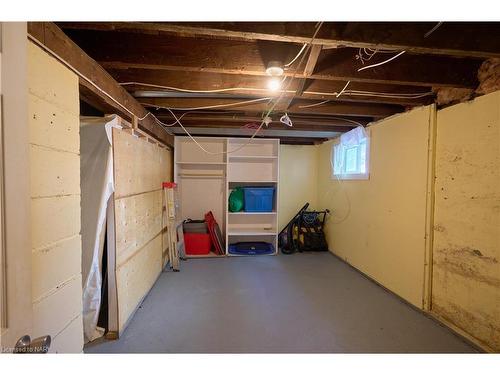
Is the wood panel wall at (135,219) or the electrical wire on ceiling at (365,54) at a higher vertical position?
the electrical wire on ceiling at (365,54)

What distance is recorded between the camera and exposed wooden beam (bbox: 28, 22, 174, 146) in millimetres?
968

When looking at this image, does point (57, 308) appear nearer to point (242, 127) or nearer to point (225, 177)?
point (242, 127)

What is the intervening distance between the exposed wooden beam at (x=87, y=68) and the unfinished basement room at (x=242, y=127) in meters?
0.01

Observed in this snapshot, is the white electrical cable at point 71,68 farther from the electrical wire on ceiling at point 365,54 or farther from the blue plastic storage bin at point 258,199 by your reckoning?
the blue plastic storage bin at point 258,199

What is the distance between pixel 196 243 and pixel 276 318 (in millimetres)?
2016

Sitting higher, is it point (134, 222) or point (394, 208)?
point (394, 208)

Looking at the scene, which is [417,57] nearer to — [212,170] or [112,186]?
[112,186]

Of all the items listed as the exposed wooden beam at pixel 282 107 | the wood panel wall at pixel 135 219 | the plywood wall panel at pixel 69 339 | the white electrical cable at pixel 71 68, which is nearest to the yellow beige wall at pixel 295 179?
the exposed wooden beam at pixel 282 107

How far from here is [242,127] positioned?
10.6ft

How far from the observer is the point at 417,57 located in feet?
5.41

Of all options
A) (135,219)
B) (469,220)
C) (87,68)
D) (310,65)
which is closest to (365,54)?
(310,65)

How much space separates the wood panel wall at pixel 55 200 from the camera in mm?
919

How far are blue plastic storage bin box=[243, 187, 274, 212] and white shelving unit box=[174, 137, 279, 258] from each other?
89 millimetres

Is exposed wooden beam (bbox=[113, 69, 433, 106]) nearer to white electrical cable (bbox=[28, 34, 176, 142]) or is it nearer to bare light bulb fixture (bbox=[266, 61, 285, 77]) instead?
white electrical cable (bbox=[28, 34, 176, 142])
